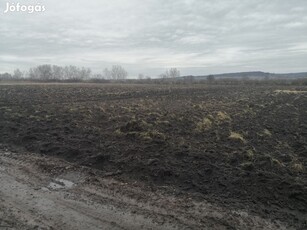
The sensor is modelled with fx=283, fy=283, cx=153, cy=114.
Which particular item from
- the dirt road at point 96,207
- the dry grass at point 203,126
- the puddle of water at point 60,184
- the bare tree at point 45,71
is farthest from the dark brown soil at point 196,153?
the bare tree at point 45,71

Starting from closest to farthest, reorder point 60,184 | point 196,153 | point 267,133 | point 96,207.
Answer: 1. point 96,207
2. point 60,184
3. point 196,153
4. point 267,133

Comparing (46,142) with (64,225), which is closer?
(64,225)

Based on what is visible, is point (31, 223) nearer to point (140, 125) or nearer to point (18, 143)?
point (18, 143)

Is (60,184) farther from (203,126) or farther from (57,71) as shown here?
(57,71)

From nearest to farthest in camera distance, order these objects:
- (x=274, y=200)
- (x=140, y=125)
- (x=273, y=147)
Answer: (x=274, y=200) < (x=273, y=147) < (x=140, y=125)

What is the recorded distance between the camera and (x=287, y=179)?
6648 millimetres

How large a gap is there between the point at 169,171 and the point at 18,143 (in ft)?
18.8

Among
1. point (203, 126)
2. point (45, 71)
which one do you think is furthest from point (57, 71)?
point (203, 126)

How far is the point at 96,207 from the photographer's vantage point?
5332 mm

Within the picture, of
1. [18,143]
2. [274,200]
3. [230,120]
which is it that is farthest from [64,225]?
[230,120]

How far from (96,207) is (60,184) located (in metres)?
1.56

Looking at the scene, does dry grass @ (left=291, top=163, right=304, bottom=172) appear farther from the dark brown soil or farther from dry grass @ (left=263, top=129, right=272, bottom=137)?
dry grass @ (left=263, top=129, right=272, bottom=137)

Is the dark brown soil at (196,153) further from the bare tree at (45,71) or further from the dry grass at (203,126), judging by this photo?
the bare tree at (45,71)

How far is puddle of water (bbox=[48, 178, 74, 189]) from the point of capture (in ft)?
20.8
